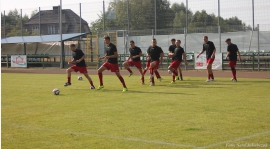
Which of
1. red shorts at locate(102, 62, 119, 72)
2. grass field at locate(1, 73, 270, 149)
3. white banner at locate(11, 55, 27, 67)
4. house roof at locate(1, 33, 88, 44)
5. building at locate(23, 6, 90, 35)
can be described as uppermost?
building at locate(23, 6, 90, 35)

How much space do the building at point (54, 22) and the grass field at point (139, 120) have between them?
100 feet

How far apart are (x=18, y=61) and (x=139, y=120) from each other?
35.5 m

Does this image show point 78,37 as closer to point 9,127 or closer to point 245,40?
point 245,40

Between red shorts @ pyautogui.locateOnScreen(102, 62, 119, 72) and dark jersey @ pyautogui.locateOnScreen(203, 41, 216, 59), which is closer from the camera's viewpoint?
red shorts @ pyautogui.locateOnScreen(102, 62, 119, 72)

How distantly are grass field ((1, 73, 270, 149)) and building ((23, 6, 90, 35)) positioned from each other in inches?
1202

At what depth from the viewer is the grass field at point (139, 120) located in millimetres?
8078

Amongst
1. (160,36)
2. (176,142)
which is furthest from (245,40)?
(176,142)

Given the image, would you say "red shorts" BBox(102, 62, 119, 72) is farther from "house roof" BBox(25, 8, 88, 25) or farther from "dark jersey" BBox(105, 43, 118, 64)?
"house roof" BBox(25, 8, 88, 25)

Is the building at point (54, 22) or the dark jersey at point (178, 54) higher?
the building at point (54, 22)

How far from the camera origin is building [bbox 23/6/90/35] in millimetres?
46219

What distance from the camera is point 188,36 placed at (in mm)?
35969

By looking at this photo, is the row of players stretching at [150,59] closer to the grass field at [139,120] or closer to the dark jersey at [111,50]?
the dark jersey at [111,50]

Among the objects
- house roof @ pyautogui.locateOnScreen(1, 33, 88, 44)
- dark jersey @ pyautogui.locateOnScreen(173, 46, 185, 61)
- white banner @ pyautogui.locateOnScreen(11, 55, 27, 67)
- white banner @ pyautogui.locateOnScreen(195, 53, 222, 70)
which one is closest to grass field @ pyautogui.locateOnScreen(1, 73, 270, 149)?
dark jersey @ pyautogui.locateOnScreen(173, 46, 185, 61)

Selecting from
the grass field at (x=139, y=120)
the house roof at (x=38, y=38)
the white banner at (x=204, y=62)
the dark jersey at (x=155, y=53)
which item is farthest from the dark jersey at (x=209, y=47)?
the house roof at (x=38, y=38)
